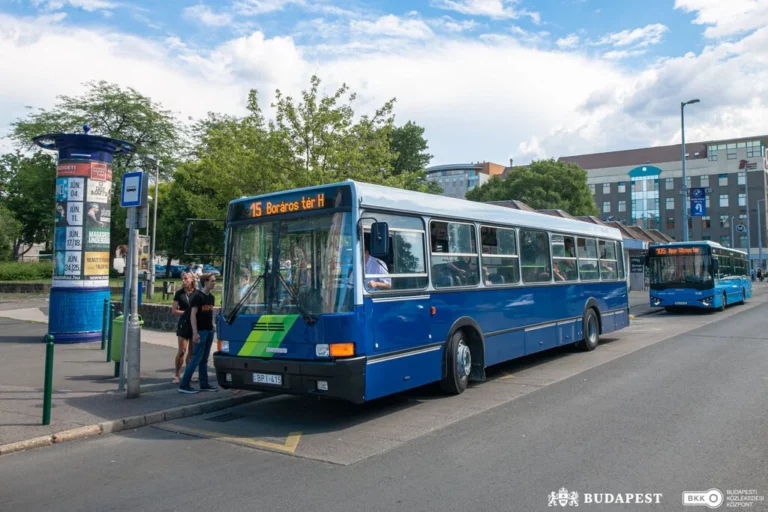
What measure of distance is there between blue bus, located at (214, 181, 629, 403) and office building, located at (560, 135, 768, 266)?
84.1 meters

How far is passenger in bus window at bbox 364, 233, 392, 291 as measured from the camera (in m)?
7.30

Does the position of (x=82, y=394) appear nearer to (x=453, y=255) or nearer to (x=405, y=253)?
(x=405, y=253)

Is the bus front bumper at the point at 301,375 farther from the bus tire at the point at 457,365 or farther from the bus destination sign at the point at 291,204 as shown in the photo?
the bus tire at the point at 457,365

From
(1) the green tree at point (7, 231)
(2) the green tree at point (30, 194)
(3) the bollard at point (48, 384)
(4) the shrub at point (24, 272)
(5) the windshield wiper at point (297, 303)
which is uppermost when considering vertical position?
(2) the green tree at point (30, 194)

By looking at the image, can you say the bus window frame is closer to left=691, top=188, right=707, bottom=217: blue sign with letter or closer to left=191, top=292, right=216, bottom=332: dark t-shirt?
left=191, top=292, right=216, bottom=332: dark t-shirt

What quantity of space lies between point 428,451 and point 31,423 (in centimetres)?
486

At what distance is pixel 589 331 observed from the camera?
13.7m

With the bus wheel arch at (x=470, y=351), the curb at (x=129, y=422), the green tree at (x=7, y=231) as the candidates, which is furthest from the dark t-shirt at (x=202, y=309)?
the green tree at (x=7, y=231)

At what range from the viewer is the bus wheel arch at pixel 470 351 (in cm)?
873

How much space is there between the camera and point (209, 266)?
4903 cm

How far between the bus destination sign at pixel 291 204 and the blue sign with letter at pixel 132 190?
1.70m

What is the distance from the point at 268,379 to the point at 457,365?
284cm

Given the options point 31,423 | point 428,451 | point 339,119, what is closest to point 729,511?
point 428,451

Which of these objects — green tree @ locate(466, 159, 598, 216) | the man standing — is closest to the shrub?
the man standing
